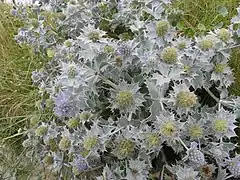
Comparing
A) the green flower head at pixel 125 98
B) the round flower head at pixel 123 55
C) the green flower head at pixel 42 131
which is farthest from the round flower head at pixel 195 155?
the green flower head at pixel 42 131

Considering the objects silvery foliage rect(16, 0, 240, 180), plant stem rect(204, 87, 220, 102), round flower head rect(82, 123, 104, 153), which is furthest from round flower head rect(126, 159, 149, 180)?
plant stem rect(204, 87, 220, 102)

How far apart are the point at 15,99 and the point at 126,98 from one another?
3.32ft

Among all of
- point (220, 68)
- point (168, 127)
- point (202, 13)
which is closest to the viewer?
point (168, 127)

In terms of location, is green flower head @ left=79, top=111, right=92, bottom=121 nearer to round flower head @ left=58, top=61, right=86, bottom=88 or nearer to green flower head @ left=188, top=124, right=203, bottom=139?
round flower head @ left=58, top=61, right=86, bottom=88

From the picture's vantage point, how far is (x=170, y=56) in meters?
1.15

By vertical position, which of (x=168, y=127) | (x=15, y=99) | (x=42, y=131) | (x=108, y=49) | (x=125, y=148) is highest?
(x=108, y=49)

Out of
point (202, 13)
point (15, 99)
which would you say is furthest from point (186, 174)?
point (15, 99)

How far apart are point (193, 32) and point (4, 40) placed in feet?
3.78

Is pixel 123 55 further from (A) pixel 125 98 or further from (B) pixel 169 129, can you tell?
(B) pixel 169 129

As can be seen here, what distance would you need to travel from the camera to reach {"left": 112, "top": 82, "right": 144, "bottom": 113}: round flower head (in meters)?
1.16

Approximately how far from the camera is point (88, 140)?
1.19 m

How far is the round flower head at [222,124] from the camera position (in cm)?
118

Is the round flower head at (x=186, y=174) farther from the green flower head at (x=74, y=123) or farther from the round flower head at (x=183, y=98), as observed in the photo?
the green flower head at (x=74, y=123)

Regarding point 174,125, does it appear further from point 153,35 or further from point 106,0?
point 106,0
